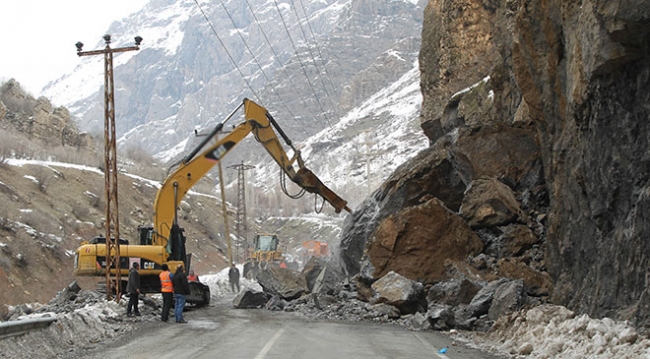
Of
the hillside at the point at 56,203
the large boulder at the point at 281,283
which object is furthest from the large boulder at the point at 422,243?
the hillside at the point at 56,203

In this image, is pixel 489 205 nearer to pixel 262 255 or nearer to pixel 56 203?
pixel 262 255

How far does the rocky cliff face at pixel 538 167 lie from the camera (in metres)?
11.4

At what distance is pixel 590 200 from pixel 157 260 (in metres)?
13.3

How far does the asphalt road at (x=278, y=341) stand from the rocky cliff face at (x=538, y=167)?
9.82 ft

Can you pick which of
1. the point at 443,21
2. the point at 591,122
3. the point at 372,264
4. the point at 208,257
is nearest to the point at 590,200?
the point at 591,122

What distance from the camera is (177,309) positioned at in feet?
60.3

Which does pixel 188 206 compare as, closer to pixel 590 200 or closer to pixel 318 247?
pixel 318 247

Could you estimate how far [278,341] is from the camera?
44.2 feet

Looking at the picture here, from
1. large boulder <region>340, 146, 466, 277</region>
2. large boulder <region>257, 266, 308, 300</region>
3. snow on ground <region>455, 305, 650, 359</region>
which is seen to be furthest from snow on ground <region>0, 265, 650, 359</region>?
large boulder <region>340, 146, 466, 277</region>

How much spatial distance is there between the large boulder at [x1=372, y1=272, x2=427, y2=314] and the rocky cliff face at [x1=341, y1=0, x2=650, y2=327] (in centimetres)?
141

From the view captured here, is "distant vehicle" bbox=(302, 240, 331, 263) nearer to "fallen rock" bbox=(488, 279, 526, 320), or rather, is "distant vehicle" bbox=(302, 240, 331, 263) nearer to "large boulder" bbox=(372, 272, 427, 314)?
"large boulder" bbox=(372, 272, 427, 314)

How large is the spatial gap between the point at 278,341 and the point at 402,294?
6654 millimetres

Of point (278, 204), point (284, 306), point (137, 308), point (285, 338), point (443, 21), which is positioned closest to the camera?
point (285, 338)

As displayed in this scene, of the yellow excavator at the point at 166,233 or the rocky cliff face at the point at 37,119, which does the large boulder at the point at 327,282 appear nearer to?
the yellow excavator at the point at 166,233
